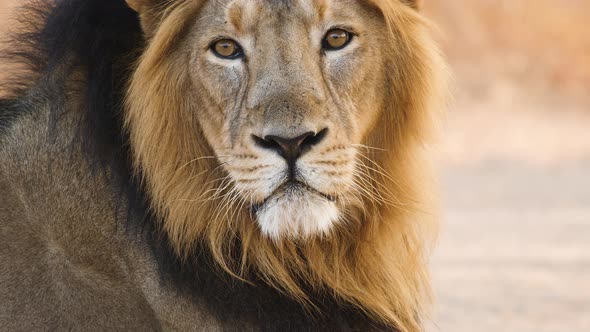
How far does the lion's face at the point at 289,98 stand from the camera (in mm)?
3822

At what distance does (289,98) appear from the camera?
12.7 feet

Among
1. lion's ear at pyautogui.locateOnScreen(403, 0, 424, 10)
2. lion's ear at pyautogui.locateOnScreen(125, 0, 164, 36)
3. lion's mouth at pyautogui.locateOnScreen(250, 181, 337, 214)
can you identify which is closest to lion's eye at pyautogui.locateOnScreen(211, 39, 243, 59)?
lion's ear at pyautogui.locateOnScreen(125, 0, 164, 36)

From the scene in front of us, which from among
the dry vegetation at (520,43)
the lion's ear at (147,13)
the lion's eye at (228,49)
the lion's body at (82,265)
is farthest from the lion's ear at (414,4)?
the dry vegetation at (520,43)

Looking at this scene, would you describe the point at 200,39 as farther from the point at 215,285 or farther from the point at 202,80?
the point at 215,285

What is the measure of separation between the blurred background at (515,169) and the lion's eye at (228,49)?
955 millimetres

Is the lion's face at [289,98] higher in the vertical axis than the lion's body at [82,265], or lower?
higher

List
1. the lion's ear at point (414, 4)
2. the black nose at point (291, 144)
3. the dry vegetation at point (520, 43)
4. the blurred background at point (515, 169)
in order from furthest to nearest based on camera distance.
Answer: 1. the dry vegetation at point (520, 43)
2. the blurred background at point (515, 169)
3. the lion's ear at point (414, 4)
4. the black nose at point (291, 144)

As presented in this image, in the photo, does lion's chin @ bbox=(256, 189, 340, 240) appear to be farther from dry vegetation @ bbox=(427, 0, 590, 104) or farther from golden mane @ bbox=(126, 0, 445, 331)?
dry vegetation @ bbox=(427, 0, 590, 104)

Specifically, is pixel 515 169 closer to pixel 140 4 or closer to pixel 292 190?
pixel 140 4

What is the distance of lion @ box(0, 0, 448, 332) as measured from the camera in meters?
4.09

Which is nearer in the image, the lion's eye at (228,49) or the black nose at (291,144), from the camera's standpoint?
the black nose at (291,144)

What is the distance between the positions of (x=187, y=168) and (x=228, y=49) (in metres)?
0.48

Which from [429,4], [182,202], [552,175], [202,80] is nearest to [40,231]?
[182,202]

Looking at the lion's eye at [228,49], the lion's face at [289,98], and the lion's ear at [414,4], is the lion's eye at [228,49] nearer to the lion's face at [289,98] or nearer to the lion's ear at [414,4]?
the lion's face at [289,98]
